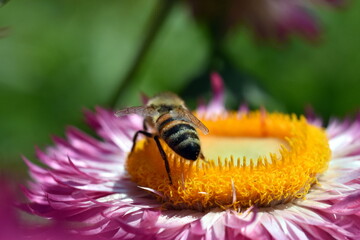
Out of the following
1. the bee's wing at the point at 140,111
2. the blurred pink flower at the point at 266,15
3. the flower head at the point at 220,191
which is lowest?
the flower head at the point at 220,191

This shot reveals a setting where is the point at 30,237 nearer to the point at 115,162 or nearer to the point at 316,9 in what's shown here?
the point at 115,162

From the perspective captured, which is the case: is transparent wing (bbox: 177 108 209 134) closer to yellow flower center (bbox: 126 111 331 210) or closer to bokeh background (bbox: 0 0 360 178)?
yellow flower center (bbox: 126 111 331 210)

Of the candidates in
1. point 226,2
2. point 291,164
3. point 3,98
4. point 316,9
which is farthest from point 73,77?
point 291,164

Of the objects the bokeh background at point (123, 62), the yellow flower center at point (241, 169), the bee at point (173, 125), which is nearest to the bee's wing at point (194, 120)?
the bee at point (173, 125)

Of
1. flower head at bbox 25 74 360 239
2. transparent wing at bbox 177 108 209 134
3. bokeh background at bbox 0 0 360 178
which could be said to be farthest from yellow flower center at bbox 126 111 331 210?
bokeh background at bbox 0 0 360 178

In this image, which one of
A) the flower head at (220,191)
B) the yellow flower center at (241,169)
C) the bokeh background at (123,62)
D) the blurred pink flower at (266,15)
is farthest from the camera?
the bokeh background at (123,62)

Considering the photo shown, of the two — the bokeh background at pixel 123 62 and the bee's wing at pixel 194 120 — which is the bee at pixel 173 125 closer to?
the bee's wing at pixel 194 120
